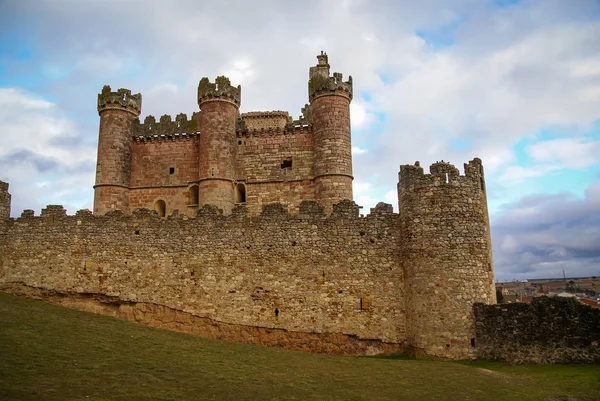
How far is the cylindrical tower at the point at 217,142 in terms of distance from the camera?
27.9 m

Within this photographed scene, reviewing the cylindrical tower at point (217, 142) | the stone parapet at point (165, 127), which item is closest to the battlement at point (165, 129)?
the stone parapet at point (165, 127)

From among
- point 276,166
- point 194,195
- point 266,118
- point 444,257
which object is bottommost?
point 444,257

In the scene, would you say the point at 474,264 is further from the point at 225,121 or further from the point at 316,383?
the point at 225,121

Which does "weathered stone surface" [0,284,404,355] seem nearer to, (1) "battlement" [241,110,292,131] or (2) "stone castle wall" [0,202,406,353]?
(2) "stone castle wall" [0,202,406,353]

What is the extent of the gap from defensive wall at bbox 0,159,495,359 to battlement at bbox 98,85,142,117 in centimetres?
1019

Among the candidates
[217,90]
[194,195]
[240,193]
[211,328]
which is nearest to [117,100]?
[217,90]

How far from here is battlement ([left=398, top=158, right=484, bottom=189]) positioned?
18.0m

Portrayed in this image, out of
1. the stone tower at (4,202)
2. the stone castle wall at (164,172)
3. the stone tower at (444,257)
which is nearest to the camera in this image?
the stone tower at (444,257)

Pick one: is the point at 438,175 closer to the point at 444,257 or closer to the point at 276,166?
the point at 444,257

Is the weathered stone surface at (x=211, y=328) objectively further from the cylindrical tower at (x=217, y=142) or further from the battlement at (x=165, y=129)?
the battlement at (x=165, y=129)

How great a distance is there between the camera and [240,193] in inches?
1161

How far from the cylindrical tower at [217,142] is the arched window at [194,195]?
1.24 metres

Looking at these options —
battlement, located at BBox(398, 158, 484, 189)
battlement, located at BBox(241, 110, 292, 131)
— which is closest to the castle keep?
battlement, located at BBox(241, 110, 292, 131)

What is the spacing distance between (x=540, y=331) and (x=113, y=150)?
23610mm
